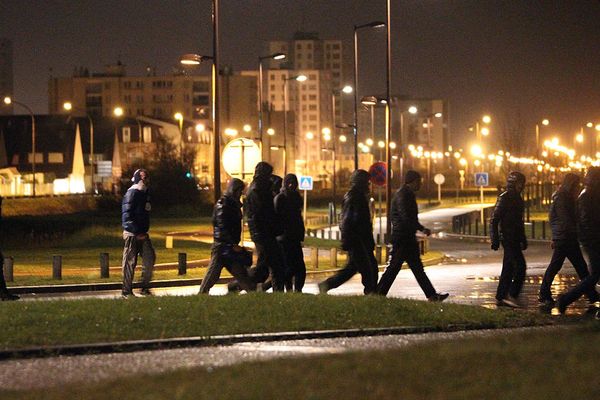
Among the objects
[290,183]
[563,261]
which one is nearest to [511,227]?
[563,261]

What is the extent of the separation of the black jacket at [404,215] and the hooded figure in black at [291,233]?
1.38m

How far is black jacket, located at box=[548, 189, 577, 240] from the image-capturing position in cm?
1741

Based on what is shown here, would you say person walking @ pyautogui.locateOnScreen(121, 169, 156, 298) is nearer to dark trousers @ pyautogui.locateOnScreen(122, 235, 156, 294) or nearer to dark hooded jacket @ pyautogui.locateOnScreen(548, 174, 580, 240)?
dark trousers @ pyautogui.locateOnScreen(122, 235, 156, 294)

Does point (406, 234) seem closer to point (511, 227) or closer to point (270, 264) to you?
point (511, 227)

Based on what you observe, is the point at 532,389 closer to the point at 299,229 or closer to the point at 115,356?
the point at 115,356

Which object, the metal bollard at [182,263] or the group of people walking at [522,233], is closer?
the group of people walking at [522,233]

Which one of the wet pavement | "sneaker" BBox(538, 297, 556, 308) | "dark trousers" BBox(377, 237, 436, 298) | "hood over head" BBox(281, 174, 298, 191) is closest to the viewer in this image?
the wet pavement

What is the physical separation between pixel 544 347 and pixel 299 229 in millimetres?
7696

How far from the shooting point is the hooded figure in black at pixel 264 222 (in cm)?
1692

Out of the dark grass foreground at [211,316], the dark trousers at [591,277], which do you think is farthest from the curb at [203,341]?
the dark trousers at [591,277]

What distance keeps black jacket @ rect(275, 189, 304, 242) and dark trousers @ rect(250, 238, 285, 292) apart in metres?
0.46

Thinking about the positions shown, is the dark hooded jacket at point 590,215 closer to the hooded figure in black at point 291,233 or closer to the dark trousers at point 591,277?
the dark trousers at point 591,277

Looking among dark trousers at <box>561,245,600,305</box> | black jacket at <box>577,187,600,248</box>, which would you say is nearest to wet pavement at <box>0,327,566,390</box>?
dark trousers at <box>561,245,600,305</box>

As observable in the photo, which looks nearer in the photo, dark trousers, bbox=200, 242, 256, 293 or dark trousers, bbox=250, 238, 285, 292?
dark trousers, bbox=200, 242, 256, 293
